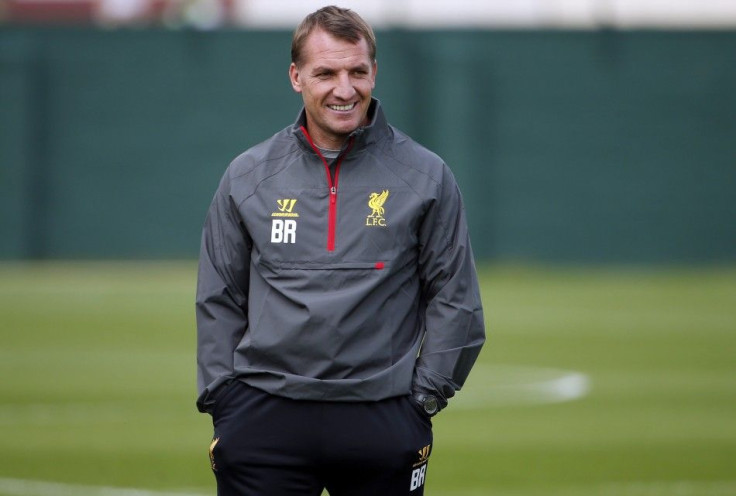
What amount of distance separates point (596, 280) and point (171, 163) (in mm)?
7309

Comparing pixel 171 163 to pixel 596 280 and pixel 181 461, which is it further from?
pixel 181 461

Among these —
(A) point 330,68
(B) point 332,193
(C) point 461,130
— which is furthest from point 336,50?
(C) point 461,130

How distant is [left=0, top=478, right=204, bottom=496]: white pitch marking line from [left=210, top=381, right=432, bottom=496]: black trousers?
402 cm

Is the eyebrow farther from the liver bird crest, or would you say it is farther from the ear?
the liver bird crest

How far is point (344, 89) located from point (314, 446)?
1.07 meters

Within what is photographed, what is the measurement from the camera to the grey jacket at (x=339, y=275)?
14.8 feet

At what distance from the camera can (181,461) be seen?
9.67 meters

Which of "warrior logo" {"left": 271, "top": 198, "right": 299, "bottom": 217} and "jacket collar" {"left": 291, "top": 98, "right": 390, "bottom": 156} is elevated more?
"jacket collar" {"left": 291, "top": 98, "right": 390, "bottom": 156}

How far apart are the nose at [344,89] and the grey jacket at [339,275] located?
12 cm

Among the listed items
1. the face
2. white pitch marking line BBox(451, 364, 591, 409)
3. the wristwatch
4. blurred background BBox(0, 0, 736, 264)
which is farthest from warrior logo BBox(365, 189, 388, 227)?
blurred background BBox(0, 0, 736, 264)

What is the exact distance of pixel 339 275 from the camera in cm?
452

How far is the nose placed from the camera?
464cm

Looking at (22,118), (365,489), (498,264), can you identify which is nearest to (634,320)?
(498,264)

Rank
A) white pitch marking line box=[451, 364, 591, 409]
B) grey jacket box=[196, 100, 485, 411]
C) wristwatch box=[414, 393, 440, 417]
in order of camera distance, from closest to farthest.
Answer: grey jacket box=[196, 100, 485, 411] → wristwatch box=[414, 393, 440, 417] → white pitch marking line box=[451, 364, 591, 409]
